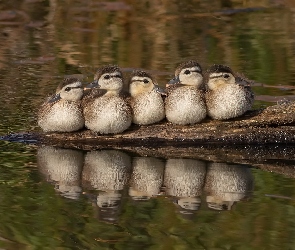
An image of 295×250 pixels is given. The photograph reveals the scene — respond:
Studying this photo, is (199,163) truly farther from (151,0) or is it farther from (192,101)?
(151,0)

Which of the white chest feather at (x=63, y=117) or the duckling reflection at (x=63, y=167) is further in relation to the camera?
the white chest feather at (x=63, y=117)

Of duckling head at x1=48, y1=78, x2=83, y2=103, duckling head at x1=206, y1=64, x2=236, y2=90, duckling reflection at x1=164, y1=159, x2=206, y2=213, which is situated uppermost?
duckling head at x1=206, y1=64, x2=236, y2=90

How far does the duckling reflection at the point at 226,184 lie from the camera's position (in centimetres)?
867

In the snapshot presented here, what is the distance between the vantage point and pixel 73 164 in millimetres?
9922

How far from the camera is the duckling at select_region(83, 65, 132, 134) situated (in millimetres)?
10430

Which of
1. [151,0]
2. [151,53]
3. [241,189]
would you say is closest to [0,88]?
[151,53]

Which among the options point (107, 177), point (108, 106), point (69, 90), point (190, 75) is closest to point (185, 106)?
point (190, 75)

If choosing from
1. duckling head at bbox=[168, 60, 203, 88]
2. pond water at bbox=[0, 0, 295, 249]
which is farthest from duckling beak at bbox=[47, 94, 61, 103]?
duckling head at bbox=[168, 60, 203, 88]

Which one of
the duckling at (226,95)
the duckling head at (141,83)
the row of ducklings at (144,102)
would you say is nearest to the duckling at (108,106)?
the row of ducklings at (144,102)

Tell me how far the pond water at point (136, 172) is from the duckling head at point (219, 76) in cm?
90

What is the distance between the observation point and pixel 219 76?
10.6m

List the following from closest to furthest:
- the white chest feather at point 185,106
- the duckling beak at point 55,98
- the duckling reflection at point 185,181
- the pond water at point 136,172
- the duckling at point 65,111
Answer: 1. the pond water at point 136,172
2. the duckling reflection at point 185,181
3. the white chest feather at point 185,106
4. the duckling at point 65,111
5. the duckling beak at point 55,98

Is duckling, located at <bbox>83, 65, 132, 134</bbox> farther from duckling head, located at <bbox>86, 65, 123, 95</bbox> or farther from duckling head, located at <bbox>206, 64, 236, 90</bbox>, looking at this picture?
duckling head, located at <bbox>206, 64, 236, 90</bbox>

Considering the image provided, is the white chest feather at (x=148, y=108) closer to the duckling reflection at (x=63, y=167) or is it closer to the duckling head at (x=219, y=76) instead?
the duckling head at (x=219, y=76)
